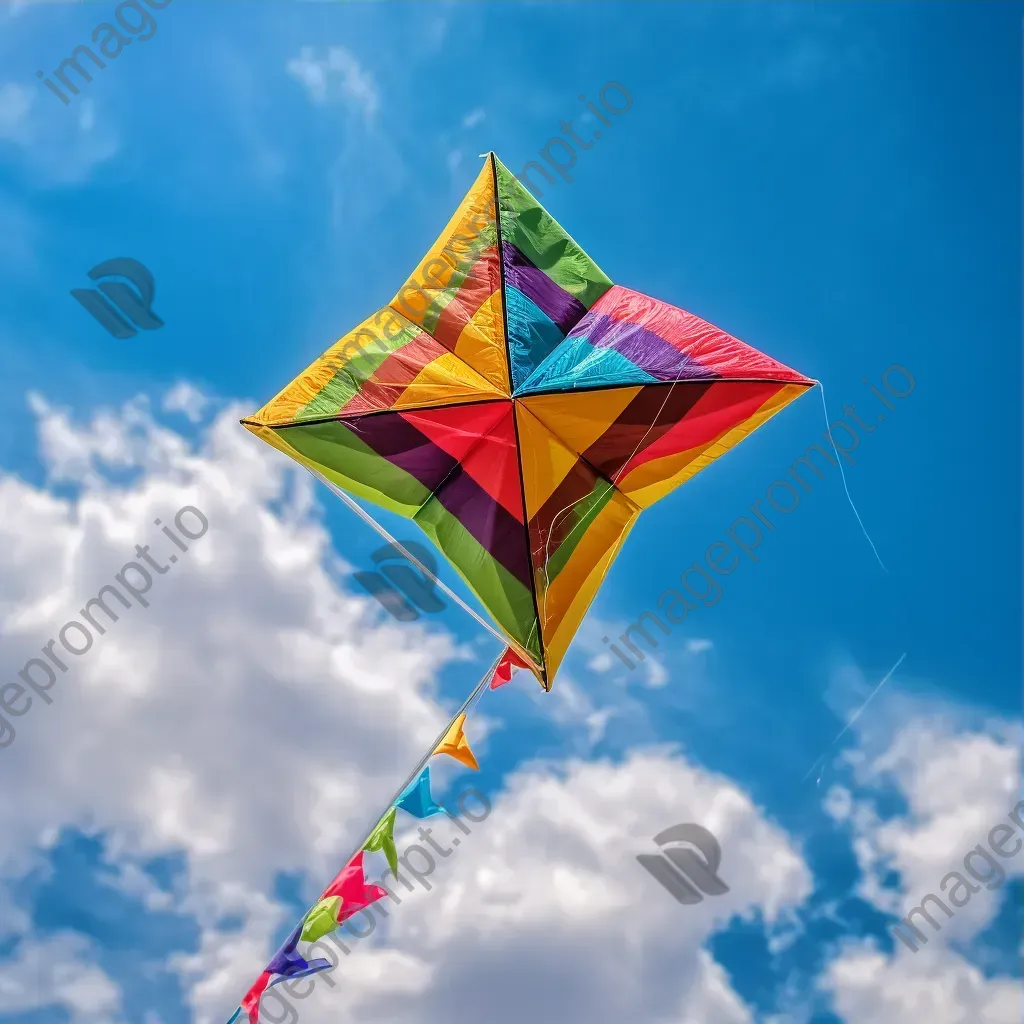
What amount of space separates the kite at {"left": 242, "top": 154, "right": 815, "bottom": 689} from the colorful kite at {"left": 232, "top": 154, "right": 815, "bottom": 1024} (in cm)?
2

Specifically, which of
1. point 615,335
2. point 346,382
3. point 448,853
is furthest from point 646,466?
point 448,853

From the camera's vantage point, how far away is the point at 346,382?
8.92 metres

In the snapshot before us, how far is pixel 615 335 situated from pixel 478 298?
5.77 feet

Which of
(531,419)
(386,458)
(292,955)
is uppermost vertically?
(531,419)

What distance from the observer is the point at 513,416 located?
8555 millimetres

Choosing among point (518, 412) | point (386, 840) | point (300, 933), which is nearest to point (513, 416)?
point (518, 412)

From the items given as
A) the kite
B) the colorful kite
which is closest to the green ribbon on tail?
the colorful kite

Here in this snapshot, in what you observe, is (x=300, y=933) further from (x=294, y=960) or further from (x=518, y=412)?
(x=518, y=412)

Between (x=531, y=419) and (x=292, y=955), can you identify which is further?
(x=531, y=419)

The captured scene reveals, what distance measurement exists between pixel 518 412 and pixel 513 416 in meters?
0.07

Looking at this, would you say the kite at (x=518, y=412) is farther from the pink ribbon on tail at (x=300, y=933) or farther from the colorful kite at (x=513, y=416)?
the pink ribbon on tail at (x=300, y=933)

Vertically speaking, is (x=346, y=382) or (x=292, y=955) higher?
(x=346, y=382)

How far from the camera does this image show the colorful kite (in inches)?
339

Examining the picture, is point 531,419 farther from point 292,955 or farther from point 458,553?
point 292,955
